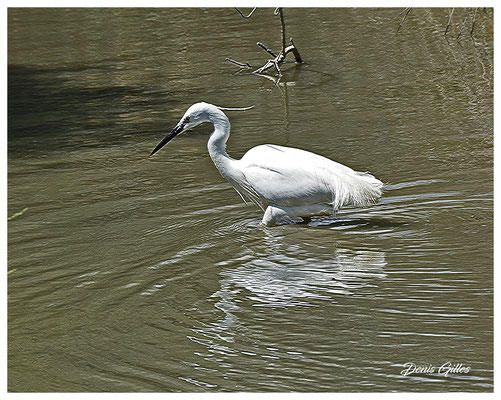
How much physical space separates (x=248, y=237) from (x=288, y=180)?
525mm

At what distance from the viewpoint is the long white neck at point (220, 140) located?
21.7 ft

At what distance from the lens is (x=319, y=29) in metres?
14.1

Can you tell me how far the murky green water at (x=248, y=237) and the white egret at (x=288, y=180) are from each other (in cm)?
18

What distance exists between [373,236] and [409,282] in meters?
0.91

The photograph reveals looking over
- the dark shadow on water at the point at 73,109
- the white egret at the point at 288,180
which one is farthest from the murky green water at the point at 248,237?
the white egret at the point at 288,180

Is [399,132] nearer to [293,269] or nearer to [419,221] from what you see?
[419,221]

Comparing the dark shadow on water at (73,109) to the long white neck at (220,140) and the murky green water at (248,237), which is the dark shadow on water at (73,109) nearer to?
the murky green water at (248,237)

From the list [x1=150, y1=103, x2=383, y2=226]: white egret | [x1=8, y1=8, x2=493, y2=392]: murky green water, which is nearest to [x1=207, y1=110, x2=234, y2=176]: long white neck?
[x1=150, y1=103, x2=383, y2=226]: white egret

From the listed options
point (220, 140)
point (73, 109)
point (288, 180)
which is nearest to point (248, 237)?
point (288, 180)

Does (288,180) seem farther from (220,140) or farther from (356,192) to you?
(220,140)

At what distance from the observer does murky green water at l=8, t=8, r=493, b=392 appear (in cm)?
454

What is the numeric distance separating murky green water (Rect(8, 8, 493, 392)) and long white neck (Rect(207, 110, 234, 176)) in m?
0.46
